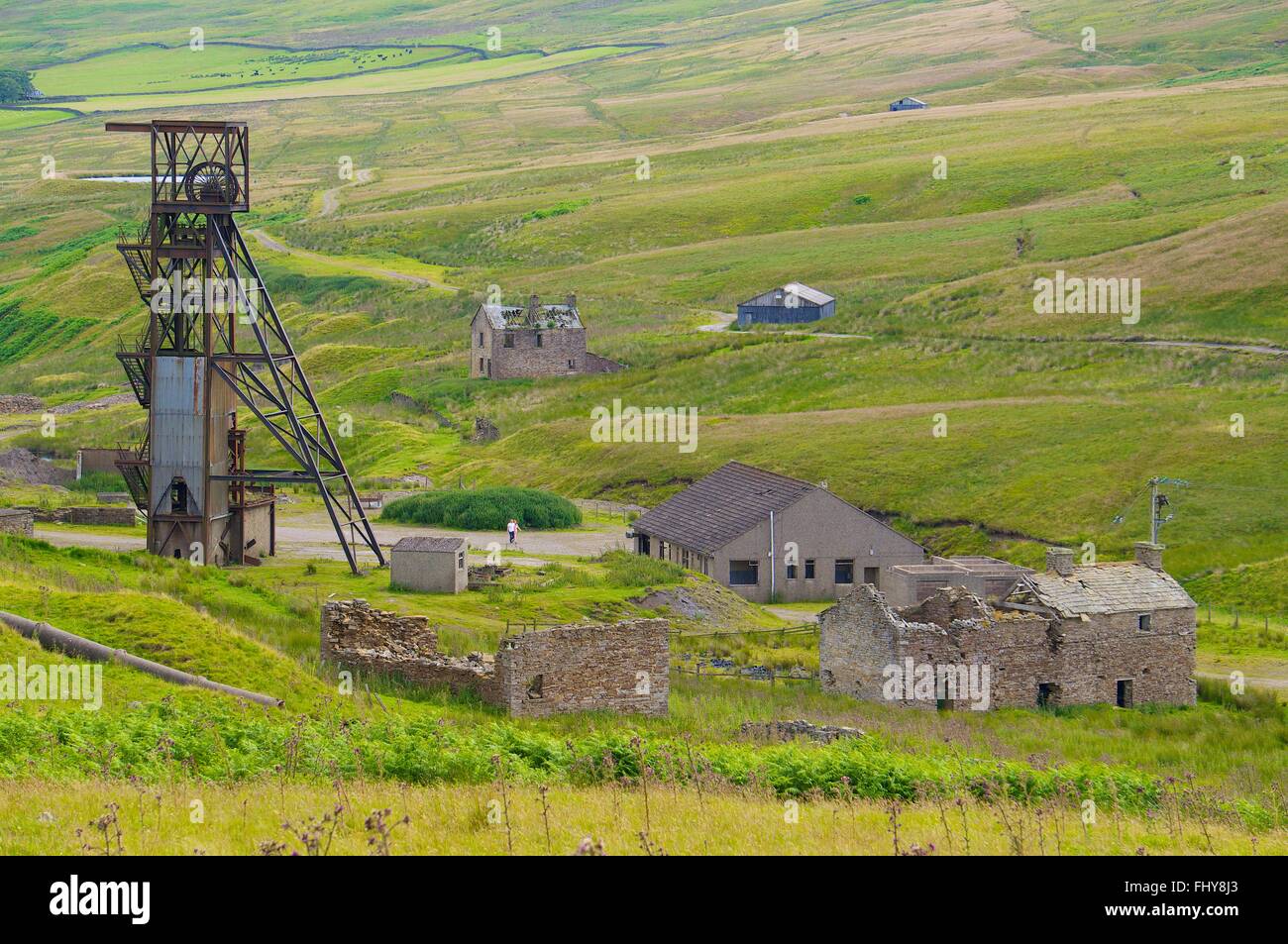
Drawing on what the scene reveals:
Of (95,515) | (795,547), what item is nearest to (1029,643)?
(795,547)

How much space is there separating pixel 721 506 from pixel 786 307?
193ft

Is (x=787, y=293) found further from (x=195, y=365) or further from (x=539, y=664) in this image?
(x=539, y=664)

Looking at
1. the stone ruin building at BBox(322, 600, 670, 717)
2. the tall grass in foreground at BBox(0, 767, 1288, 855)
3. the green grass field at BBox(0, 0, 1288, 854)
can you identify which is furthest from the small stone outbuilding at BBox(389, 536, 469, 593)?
the tall grass in foreground at BBox(0, 767, 1288, 855)

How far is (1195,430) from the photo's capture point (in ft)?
242

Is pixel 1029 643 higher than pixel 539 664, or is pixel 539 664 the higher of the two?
pixel 539 664

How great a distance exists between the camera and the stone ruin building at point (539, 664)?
103 feet

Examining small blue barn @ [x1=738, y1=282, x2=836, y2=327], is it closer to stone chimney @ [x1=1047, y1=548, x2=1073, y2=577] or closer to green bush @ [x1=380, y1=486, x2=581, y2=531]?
green bush @ [x1=380, y1=486, x2=581, y2=531]

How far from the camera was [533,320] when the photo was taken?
106500 mm

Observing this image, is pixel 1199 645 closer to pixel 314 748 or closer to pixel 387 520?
pixel 387 520

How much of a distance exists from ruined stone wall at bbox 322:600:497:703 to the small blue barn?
277ft

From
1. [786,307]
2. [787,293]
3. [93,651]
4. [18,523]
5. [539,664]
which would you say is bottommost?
[539,664]

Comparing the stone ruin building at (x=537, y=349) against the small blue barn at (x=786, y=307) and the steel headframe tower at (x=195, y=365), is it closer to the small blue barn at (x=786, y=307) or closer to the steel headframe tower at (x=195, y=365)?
the small blue barn at (x=786, y=307)
